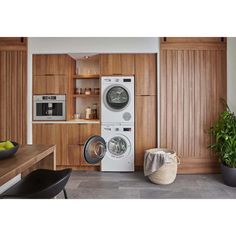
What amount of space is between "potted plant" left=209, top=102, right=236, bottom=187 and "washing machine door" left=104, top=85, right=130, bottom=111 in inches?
57.2

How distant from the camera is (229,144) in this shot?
2670mm

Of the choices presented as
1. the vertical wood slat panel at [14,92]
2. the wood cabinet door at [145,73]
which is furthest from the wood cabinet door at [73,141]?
the wood cabinet door at [145,73]

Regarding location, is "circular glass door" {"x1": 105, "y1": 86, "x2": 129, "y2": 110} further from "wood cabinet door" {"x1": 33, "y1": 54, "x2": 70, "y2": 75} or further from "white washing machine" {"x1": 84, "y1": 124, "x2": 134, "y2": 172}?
"wood cabinet door" {"x1": 33, "y1": 54, "x2": 70, "y2": 75}

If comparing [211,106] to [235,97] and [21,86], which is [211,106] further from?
[21,86]

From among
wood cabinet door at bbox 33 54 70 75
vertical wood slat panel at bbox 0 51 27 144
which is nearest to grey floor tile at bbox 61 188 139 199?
vertical wood slat panel at bbox 0 51 27 144

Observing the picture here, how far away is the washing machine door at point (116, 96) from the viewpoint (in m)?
3.18

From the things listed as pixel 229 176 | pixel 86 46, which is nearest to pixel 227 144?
pixel 229 176

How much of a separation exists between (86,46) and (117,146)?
1749 millimetres

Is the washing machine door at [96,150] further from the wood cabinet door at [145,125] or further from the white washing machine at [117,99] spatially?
the wood cabinet door at [145,125]

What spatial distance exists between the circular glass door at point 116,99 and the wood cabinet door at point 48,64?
3.10ft

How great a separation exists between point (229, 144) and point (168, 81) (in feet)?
4.27
